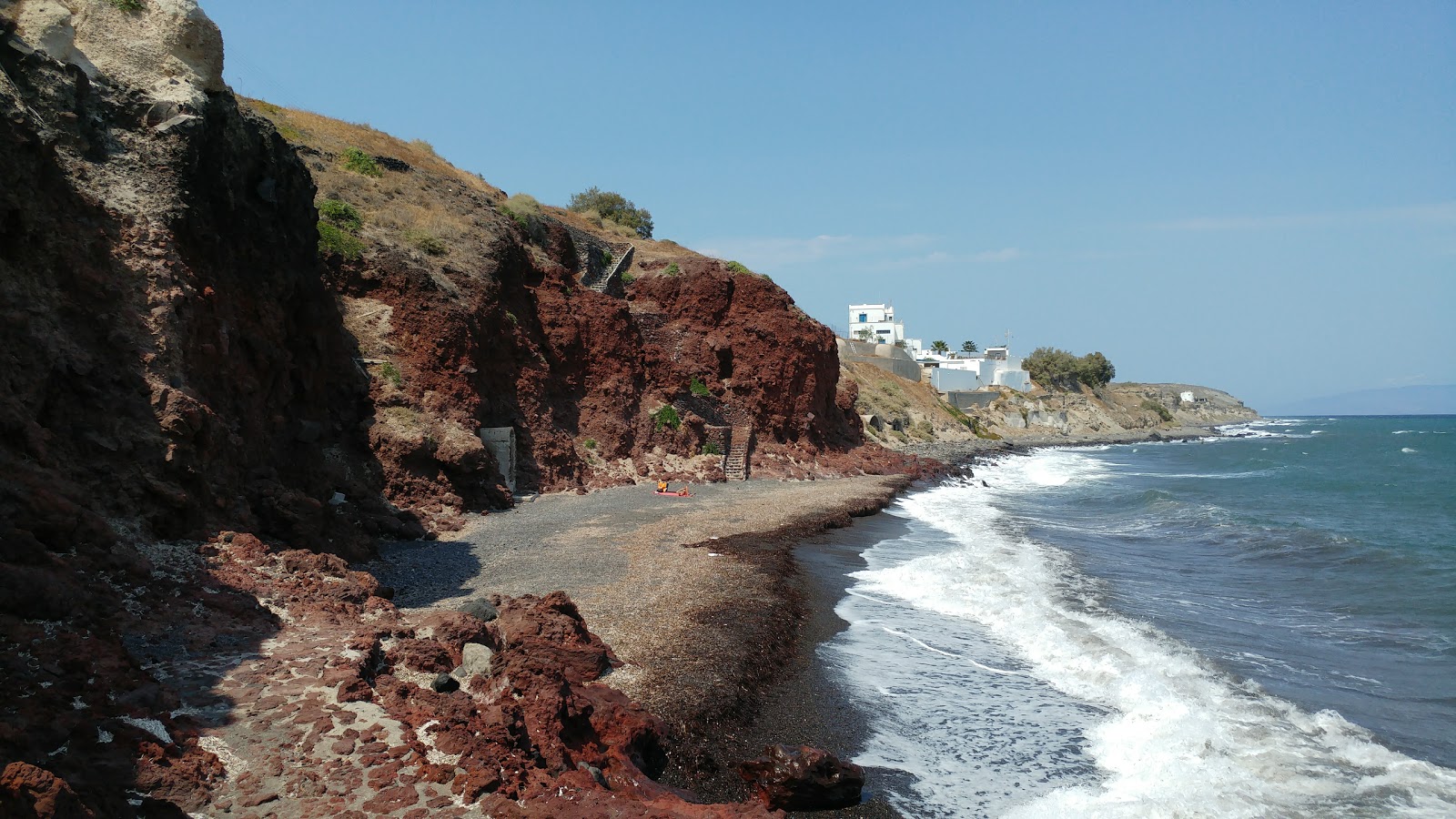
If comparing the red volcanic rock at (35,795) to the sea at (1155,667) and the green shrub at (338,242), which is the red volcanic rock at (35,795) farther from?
the green shrub at (338,242)

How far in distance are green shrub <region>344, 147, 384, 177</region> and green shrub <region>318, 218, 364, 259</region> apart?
16.5 feet

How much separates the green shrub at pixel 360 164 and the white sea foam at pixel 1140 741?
62.7 feet

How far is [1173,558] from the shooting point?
17875 millimetres

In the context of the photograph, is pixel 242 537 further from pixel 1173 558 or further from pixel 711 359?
pixel 711 359

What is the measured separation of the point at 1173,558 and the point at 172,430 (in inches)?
712

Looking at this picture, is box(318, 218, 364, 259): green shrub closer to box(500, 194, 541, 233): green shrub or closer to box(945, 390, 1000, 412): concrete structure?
box(500, 194, 541, 233): green shrub

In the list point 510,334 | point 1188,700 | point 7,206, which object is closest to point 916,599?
point 1188,700

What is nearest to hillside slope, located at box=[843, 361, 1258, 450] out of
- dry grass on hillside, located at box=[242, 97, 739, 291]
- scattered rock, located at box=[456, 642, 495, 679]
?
dry grass on hillside, located at box=[242, 97, 739, 291]

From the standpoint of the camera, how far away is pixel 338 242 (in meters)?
19.0

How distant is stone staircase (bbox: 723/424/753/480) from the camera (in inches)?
1126

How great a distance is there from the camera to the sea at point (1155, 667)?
275 inches

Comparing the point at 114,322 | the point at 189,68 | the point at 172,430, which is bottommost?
the point at 172,430

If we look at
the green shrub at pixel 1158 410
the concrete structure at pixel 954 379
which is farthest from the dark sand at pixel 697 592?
the green shrub at pixel 1158 410

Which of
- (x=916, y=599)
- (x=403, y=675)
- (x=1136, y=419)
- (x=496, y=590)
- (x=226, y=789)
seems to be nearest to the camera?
(x=226, y=789)
